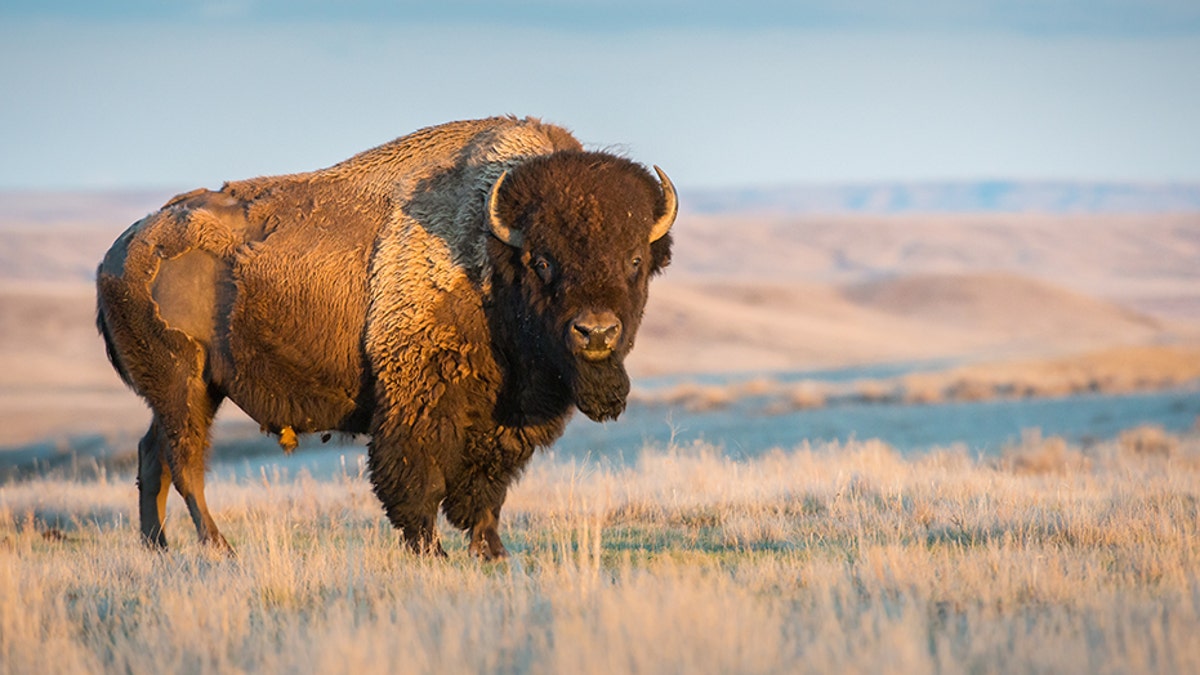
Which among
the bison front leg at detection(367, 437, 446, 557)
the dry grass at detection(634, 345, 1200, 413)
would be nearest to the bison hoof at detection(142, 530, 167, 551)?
the bison front leg at detection(367, 437, 446, 557)

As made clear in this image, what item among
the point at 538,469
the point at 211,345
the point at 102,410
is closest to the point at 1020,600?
the point at 211,345

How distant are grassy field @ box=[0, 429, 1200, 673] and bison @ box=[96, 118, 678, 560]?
0.72 metres

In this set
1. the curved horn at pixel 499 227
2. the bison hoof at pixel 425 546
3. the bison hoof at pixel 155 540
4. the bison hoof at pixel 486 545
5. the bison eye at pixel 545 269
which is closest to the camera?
the bison eye at pixel 545 269

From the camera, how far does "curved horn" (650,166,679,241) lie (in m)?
8.55

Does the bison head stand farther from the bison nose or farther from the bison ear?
the bison ear

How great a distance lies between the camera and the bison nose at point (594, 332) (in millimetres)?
7711

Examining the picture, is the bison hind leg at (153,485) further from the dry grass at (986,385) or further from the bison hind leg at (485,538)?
the dry grass at (986,385)

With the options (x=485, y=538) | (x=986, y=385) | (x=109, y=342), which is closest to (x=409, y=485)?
(x=485, y=538)

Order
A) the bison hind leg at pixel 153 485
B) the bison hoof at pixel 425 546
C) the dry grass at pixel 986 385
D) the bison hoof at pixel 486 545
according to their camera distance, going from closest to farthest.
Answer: the bison hoof at pixel 425 546
the bison hoof at pixel 486 545
the bison hind leg at pixel 153 485
the dry grass at pixel 986 385

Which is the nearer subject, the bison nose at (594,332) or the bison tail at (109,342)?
the bison nose at (594,332)

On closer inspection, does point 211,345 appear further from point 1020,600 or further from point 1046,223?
point 1046,223

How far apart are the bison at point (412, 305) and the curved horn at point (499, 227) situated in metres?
0.01

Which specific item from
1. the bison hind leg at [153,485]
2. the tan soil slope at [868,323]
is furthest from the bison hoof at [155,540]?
the tan soil slope at [868,323]

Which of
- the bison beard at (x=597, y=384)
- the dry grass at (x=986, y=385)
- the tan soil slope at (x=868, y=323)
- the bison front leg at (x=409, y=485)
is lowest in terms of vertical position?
the tan soil slope at (x=868, y=323)
